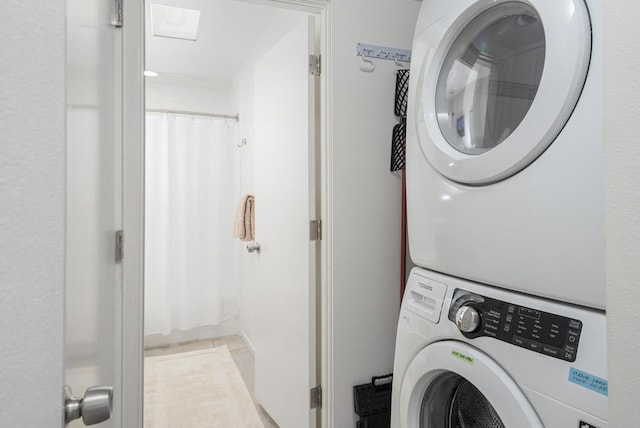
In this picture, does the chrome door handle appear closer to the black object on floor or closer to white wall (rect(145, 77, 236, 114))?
the black object on floor

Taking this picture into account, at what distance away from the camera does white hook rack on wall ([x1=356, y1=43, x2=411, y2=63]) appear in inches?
63.4

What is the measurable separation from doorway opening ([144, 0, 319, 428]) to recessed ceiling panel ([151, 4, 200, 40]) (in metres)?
0.01

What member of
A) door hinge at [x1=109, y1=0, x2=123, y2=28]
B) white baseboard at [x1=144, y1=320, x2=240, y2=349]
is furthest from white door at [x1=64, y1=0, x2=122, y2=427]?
white baseboard at [x1=144, y1=320, x2=240, y2=349]

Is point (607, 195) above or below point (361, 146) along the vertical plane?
below

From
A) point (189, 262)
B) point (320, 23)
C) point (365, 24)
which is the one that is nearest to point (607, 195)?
point (365, 24)

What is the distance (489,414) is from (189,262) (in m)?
2.67

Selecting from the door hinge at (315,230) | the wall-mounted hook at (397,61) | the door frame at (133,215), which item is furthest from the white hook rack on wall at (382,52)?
the door frame at (133,215)

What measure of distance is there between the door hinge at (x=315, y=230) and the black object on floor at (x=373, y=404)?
2.15 feet

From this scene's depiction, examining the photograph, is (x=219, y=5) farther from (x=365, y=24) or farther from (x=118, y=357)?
(x=118, y=357)

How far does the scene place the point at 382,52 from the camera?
164 centimetres

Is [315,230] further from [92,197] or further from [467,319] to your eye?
[92,197]

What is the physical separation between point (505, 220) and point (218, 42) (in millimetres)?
2285

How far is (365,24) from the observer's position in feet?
5.31

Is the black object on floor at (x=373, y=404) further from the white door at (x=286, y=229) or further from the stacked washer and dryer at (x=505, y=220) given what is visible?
the stacked washer and dryer at (x=505, y=220)
